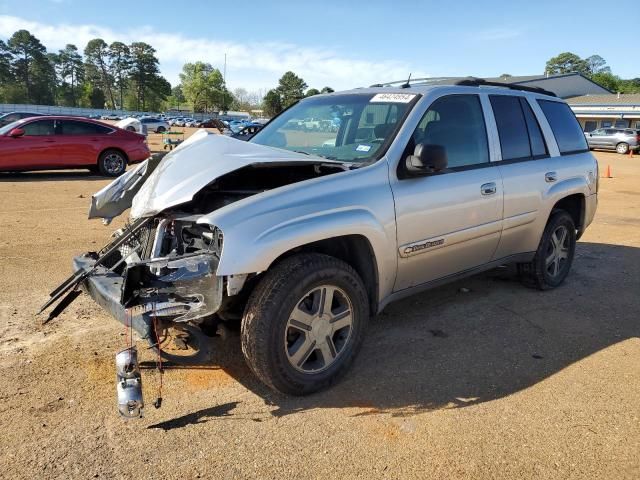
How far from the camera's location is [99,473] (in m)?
2.46

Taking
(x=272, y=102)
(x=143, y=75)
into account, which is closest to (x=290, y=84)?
(x=272, y=102)

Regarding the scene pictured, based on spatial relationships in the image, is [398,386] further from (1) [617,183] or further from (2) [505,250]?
(1) [617,183]

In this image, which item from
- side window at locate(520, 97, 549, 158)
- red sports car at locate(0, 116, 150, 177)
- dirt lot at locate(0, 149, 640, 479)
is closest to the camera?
dirt lot at locate(0, 149, 640, 479)

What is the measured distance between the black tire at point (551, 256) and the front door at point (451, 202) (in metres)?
0.94

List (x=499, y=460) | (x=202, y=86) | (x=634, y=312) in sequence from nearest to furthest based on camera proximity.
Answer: (x=499, y=460)
(x=634, y=312)
(x=202, y=86)

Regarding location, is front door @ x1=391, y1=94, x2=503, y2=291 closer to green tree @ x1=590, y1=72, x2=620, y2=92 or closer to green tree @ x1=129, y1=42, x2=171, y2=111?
green tree @ x1=590, y1=72, x2=620, y2=92

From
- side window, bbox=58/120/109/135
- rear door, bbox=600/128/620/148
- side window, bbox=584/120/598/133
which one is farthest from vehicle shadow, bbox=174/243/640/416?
side window, bbox=584/120/598/133

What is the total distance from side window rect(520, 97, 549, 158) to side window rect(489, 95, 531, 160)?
0.07 m

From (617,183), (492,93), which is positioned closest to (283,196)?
(492,93)

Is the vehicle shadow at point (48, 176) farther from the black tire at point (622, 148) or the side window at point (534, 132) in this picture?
the black tire at point (622, 148)

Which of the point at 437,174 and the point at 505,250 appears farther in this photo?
the point at 505,250

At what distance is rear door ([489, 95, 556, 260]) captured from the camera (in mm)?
4438

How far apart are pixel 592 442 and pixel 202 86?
389 feet

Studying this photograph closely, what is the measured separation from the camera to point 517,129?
4684mm
